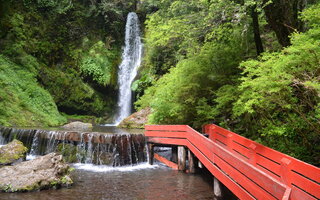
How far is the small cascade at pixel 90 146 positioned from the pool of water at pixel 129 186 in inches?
33.1

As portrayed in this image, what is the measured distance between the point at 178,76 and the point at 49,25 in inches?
630

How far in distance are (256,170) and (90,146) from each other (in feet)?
26.5

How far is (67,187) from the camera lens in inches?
283

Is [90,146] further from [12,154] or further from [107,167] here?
[12,154]

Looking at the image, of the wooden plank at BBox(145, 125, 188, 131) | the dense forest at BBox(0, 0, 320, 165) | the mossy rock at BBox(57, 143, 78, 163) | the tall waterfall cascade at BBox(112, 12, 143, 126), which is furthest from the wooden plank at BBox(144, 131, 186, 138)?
the tall waterfall cascade at BBox(112, 12, 143, 126)

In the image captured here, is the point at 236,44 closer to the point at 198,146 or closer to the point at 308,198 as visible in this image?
the point at 198,146

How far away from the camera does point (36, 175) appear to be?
23.7 ft

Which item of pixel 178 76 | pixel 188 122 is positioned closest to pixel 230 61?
pixel 178 76

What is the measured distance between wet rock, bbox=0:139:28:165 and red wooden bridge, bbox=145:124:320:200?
631cm

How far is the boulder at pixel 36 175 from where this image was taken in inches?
266

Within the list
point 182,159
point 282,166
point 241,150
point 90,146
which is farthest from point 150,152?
point 282,166

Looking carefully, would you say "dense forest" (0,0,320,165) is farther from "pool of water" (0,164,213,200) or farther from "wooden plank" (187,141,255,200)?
"pool of water" (0,164,213,200)

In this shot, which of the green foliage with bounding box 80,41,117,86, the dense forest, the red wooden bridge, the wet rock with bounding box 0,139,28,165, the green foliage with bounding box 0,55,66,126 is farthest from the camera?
A: the green foliage with bounding box 80,41,117,86

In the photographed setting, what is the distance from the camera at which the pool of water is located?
652cm
